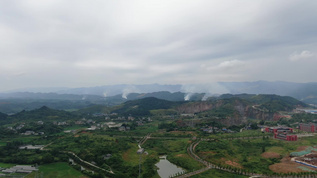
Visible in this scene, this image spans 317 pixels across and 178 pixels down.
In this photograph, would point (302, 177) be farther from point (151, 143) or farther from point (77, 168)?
point (77, 168)

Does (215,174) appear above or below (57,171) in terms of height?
A: above

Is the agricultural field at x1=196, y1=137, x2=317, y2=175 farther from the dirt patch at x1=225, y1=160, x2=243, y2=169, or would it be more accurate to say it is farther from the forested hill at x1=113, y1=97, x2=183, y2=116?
the forested hill at x1=113, y1=97, x2=183, y2=116

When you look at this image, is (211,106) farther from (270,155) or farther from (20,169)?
(20,169)

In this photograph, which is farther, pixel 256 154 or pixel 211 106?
pixel 211 106

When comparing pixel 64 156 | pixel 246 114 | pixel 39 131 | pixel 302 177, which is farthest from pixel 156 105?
pixel 302 177

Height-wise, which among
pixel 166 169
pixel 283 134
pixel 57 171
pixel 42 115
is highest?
pixel 283 134

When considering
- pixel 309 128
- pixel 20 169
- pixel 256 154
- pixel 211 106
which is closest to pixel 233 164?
pixel 256 154

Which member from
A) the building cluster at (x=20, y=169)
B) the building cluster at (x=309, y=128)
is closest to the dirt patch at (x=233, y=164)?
the building cluster at (x=20, y=169)
